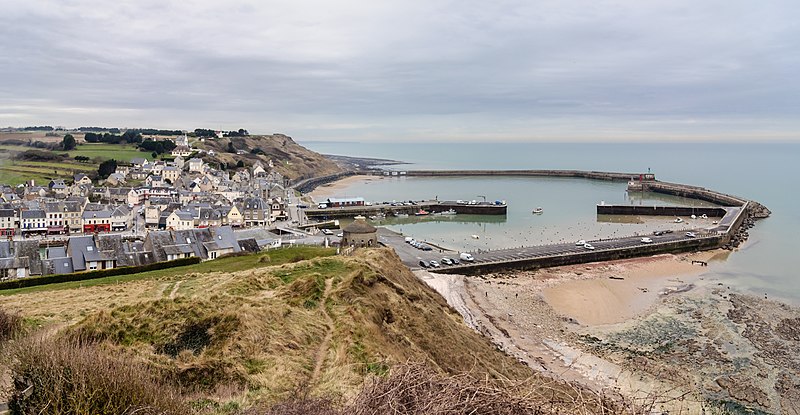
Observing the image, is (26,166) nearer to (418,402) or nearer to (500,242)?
(500,242)

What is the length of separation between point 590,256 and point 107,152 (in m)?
76.5

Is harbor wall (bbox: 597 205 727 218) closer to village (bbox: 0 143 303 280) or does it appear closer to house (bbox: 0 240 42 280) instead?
village (bbox: 0 143 303 280)

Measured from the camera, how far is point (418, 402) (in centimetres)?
552

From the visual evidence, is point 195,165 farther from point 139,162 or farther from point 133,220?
point 133,220

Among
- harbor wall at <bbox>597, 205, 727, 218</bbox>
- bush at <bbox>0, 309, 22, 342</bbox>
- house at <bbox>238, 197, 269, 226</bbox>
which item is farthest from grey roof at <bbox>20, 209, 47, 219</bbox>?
harbor wall at <bbox>597, 205, 727, 218</bbox>

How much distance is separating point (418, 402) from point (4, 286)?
21725 millimetres

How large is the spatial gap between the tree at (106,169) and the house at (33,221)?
25534mm

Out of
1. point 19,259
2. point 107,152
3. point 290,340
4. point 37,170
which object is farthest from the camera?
point 107,152

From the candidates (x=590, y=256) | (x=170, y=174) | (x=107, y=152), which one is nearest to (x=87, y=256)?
(x=590, y=256)

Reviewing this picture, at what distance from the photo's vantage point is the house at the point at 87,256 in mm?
24219

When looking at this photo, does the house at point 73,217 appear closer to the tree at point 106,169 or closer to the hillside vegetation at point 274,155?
the tree at point 106,169

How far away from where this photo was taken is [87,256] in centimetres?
2462

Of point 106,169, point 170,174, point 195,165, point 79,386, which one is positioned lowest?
point 79,386

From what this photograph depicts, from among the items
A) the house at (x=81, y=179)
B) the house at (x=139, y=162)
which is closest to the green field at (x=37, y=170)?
the house at (x=81, y=179)
